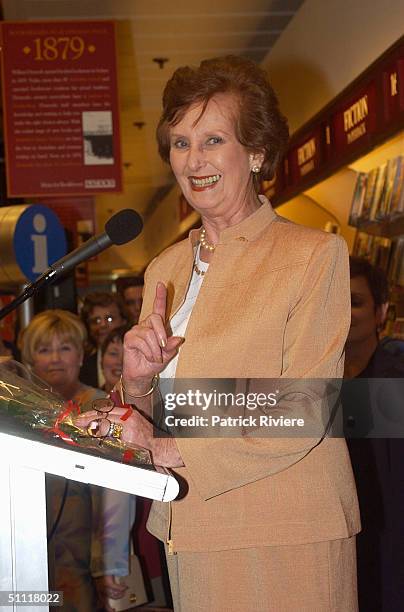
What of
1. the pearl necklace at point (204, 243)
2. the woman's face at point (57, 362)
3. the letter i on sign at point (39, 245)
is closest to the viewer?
the pearl necklace at point (204, 243)

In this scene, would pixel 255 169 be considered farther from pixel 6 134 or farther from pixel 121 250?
pixel 121 250

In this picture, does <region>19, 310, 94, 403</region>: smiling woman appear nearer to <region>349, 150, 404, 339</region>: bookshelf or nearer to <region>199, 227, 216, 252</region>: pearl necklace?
<region>349, 150, 404, 339</region>: bookshelf

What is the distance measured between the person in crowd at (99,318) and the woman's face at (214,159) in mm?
3252

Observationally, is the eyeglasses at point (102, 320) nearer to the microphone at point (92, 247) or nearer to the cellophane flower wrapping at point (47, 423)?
the microphone at point (92, 247)

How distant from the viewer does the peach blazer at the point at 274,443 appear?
5.14ft

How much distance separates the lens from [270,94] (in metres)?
1.85

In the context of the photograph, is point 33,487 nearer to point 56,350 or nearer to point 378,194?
point 56,350

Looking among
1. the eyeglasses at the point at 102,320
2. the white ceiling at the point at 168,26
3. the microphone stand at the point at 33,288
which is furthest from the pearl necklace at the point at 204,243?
the white ceiling at the point at 168,26

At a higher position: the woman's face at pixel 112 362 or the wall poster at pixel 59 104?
the wall poster at pixel 59 104

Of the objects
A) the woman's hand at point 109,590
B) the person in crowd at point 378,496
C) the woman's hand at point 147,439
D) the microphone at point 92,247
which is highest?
the microphone at point 92,247

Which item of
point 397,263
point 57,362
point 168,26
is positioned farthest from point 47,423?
point 168,26

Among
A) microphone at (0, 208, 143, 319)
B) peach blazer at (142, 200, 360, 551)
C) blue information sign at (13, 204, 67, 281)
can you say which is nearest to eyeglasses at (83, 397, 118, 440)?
peach blazer at (142, 200, 360, 551)

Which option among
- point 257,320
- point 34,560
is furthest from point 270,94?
point 34,560

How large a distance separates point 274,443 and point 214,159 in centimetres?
57
